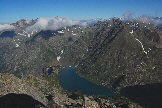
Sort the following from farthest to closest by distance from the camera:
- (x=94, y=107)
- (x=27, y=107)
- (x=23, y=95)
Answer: (x=94, y=107) → (x=23, y=95) → (x=27, y=107)

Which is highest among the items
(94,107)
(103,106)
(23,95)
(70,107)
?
(23,95)

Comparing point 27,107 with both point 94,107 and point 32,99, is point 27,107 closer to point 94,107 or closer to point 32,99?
point 32,99

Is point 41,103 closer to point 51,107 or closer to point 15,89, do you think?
point 51,107

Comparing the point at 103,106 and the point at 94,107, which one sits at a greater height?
the point at 94,107

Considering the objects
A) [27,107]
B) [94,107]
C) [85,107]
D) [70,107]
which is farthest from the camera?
[94,107]

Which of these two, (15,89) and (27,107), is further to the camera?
(15,89)

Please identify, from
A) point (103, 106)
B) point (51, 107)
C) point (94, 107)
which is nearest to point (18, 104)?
point (51, 107)
